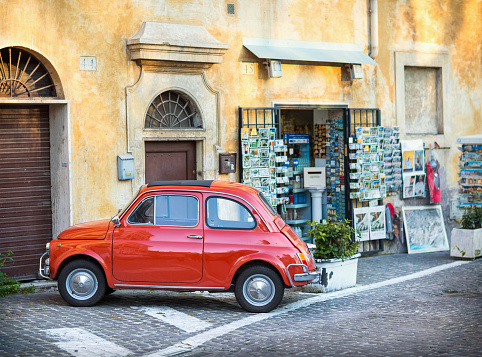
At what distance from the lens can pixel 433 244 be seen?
670 inches

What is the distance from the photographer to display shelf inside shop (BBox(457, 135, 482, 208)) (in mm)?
15828

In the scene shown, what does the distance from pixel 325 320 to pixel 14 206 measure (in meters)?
5.58

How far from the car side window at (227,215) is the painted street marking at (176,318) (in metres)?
1.26

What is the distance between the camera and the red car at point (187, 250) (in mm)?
9562

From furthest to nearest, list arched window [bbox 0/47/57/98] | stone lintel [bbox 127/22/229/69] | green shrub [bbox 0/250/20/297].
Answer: stone lintel [bbox 127/22/229/69] → arched window [bbox 0/47/57/98] → green shrub [bbox 0/250/20/297]

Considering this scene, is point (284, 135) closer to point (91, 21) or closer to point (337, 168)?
point (337, 168)

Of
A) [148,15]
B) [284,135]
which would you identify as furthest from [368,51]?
[148,15]

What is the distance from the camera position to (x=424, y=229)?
17.0 meters

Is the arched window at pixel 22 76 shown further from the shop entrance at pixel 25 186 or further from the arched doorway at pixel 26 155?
the shop entrance at pixel 25 186

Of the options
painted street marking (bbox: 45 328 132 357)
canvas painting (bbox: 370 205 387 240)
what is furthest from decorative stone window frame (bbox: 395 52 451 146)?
painted street marking (bbox: 45 328 132 357)

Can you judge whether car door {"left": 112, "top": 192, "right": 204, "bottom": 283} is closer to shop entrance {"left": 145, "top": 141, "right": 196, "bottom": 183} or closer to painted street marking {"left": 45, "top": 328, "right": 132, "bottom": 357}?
painted street marking {"left": 45, "top": 328, "right": 132, "bottom": 357}

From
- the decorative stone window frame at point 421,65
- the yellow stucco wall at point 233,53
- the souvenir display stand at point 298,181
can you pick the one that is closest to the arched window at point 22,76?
the yellow stucco wall at point 233,53

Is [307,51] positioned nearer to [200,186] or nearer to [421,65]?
[421,65]

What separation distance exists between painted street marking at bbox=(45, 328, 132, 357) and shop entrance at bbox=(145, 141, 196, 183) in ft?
16.4
